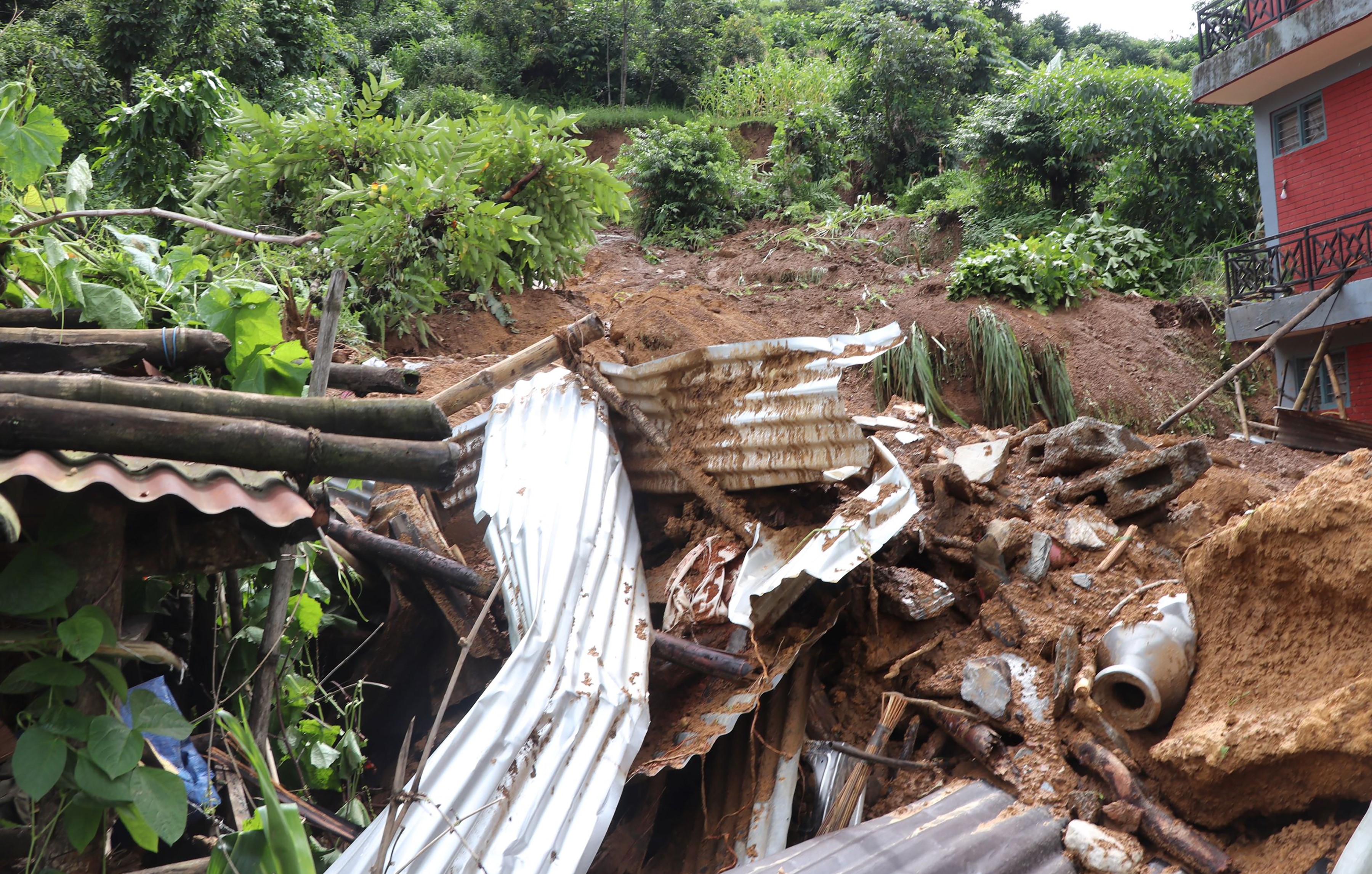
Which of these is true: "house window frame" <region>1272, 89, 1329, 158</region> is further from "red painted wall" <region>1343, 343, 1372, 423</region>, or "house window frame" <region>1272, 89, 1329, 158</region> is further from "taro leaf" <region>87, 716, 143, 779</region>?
"taro leaf" <region>87, 716, 143, 779</region>

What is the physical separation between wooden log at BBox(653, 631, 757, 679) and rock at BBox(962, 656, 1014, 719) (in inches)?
32.8

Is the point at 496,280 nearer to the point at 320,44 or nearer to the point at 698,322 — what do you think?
the point at 698,322

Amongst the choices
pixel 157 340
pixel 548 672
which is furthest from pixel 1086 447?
pixel 157 340

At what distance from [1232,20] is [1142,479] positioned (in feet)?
31.2

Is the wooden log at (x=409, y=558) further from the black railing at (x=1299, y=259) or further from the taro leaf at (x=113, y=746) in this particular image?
the black railing at (x=1299, y=259)

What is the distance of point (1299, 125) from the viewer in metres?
10.2

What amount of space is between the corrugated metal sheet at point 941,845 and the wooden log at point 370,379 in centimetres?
202

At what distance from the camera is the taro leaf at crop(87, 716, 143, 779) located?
73.9 inches

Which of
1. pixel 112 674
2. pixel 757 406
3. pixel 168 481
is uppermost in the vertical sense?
pixel 168 481

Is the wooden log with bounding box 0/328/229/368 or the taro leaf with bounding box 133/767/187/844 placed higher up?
the wooden log with bounding box 0/328/229/368

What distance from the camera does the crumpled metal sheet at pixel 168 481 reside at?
5.44 feet

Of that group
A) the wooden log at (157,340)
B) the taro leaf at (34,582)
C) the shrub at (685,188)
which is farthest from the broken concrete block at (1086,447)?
the shrub at (685,188)

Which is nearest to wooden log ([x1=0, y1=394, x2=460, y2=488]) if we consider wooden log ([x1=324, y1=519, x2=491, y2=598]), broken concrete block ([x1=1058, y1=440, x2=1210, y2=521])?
wooden log ([x1=324, y1=519, x2=491, y2=598])

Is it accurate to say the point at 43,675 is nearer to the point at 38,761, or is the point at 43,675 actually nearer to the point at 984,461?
the point at 38,761
